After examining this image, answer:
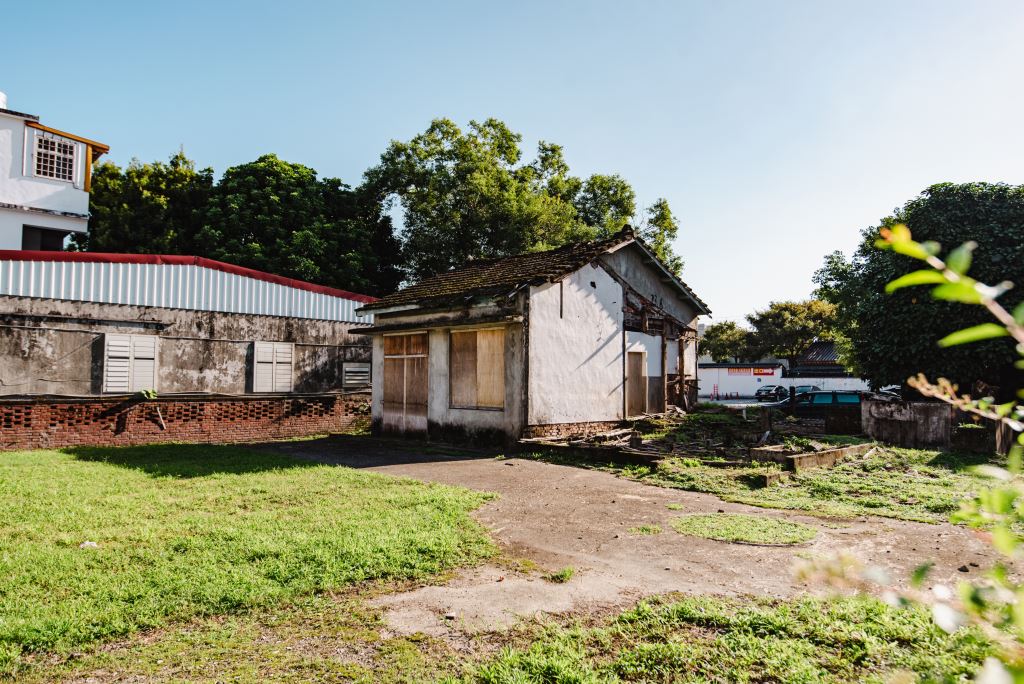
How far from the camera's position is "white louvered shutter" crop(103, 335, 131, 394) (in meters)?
16.3

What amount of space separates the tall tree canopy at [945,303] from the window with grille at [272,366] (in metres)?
17.6

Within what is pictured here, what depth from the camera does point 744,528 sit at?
7016mm

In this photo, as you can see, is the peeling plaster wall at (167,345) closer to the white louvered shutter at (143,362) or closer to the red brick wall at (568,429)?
the white louvered shutter at (143,362)

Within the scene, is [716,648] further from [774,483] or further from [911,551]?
[774,483]

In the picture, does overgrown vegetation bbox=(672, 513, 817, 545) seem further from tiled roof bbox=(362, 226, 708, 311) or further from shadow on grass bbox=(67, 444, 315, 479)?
tiled roof bbox=(362, 226, 708, 311)

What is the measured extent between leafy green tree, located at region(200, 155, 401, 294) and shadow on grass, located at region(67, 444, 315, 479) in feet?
57.3

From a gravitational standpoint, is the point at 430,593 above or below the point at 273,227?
below

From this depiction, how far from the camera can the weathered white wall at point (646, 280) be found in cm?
1758

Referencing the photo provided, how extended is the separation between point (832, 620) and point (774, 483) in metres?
6.02

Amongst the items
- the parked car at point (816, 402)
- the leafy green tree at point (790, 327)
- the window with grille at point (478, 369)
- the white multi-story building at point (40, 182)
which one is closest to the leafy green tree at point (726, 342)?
the leafy green tree at point (790, 327)

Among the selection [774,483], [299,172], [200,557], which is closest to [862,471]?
[774,483]

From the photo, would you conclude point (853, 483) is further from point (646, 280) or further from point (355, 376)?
point (355, 376)

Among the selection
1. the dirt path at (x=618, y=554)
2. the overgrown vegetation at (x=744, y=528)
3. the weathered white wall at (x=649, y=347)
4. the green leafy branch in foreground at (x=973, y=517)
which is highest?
the weathered white wall at (x=649, y=347)

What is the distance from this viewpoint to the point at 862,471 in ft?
36.1
